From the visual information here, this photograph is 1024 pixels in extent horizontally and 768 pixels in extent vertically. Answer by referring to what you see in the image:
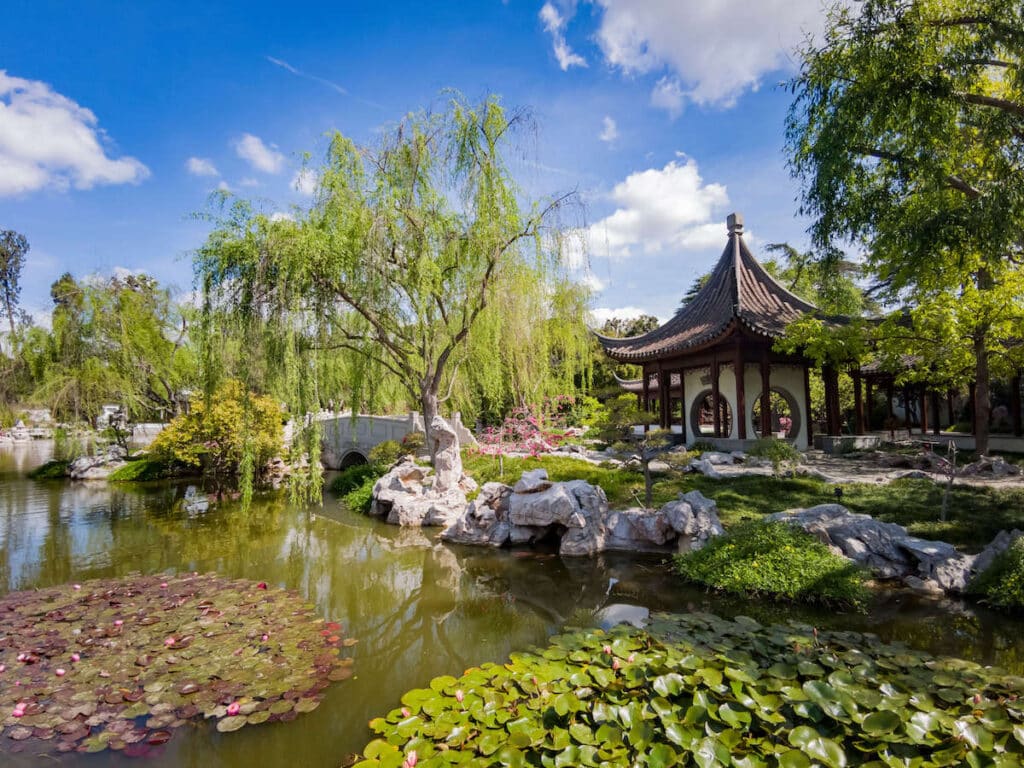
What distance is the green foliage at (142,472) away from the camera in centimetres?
1352

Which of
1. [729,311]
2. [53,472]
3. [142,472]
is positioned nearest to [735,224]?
[729,311]

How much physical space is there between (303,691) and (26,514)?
31.1 feet

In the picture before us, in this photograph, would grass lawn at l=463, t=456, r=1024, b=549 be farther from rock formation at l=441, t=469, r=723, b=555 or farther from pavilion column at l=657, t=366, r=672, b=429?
pavilion column at l=657, t=366, r=672, b=429

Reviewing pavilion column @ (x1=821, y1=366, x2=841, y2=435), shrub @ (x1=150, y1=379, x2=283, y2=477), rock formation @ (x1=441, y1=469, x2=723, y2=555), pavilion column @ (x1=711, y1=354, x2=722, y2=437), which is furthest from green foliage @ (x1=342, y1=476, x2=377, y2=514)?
pavilion column @ (x1=821, y1=366, x2=841, y2=435)

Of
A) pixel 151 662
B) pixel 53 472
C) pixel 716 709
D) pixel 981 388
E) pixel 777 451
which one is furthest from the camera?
pixel 53 472

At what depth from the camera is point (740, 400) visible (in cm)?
980

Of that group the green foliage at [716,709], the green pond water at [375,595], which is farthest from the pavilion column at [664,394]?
the green foliage at [716,709]

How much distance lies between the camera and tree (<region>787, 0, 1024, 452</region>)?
4.59 m

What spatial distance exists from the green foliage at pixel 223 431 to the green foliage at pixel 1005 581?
10.7 m

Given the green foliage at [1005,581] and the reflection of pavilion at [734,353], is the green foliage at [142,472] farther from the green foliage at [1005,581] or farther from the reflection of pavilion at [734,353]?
the green foliage at [1005,581]

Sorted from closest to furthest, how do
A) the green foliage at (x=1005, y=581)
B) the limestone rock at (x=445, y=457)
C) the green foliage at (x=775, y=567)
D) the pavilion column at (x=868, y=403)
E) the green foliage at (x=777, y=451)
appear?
1. the green foliage at (x=1005, y=581)
2. the green foliage at (x=775, y=567)
3. the green foliage at (x=777, y=451)
4. the limestone rock at (x=445, y=457)
5. the pavilion column at (x=868, y=403)

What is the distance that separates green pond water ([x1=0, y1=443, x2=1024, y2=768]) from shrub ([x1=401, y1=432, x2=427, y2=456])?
2.43 meters

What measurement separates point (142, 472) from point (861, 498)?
15.3 meters

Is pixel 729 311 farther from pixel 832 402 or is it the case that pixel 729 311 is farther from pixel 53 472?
pixel 53 472
